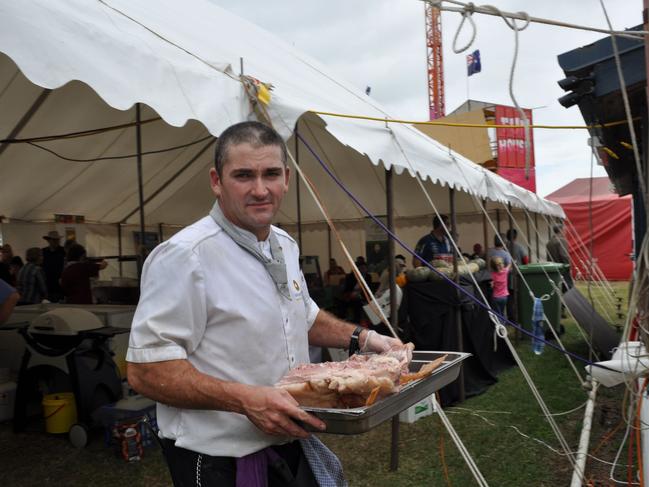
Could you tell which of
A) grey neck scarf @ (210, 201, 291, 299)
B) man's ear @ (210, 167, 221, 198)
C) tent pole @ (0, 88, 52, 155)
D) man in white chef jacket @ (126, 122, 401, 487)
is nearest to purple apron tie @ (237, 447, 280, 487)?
man in white chef jacket @ (126, 122, 401, 487)

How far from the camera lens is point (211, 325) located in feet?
4.56

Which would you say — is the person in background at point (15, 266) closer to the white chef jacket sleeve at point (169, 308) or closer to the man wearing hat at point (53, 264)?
the man wearing hat at point (53, 264)

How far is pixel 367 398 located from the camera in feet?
4.31

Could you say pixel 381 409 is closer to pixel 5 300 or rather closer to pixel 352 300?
pixel 5 300

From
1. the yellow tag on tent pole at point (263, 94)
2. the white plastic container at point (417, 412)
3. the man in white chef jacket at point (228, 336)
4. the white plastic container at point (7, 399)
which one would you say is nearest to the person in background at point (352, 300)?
the white plastic container at point (417, 412)

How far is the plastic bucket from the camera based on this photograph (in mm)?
4367

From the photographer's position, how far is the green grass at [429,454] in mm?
3742

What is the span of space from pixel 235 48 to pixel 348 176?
5184 mm

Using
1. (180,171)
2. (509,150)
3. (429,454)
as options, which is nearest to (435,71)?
(509,150)

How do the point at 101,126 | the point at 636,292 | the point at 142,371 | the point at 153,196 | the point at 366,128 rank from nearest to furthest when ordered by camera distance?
the point at 142,371 → the point at 636,292 → the point at 366,128 → the point at 101,126 → the point at 153,196

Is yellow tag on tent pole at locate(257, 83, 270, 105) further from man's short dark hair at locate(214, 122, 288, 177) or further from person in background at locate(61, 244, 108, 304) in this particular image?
person in background at locate(61, 244, 108, 304)

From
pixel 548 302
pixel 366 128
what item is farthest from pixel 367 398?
pixel 548 302

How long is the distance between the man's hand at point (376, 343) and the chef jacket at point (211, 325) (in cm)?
38

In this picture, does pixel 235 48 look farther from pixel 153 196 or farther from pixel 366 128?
pixel 153 196
